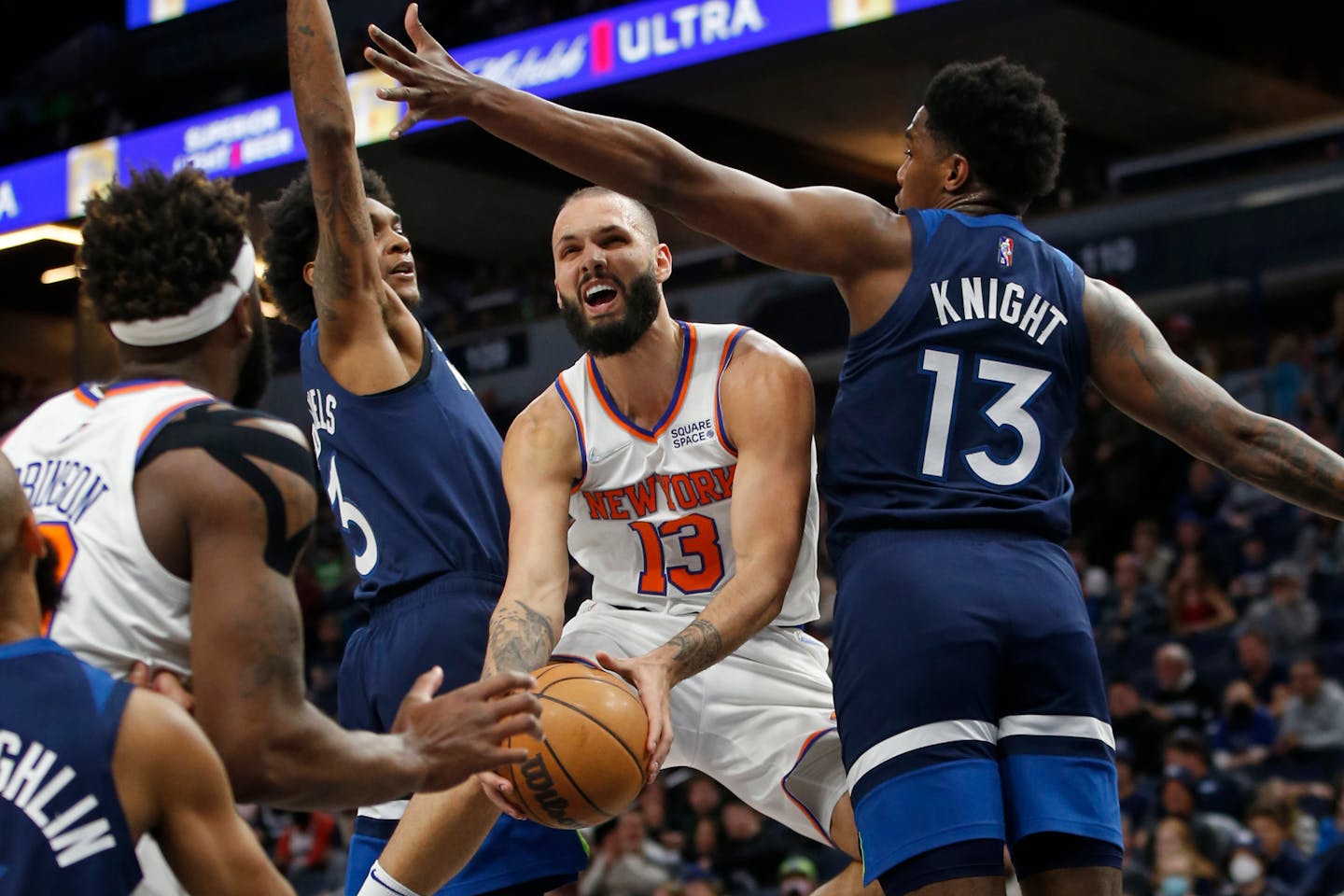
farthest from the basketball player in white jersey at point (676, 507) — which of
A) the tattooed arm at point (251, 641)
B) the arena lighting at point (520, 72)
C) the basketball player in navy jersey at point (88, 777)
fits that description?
the arena lighting at point (520, 72)

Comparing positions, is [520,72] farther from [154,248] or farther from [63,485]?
[63,485]

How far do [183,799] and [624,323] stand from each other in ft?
7.28

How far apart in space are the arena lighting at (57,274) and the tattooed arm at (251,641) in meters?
18.0

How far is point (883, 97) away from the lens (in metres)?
15.6

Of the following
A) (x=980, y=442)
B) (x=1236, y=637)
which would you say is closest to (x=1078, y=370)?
(x=980, y=442)

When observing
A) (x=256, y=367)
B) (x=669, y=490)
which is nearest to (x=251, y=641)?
(x=256, y=367)

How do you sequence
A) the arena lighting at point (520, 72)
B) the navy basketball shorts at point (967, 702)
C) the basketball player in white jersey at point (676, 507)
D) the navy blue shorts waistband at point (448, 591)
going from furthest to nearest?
the arena lighting at point (520, 72) → the navy blue shorts waistband at point (448, 591) → the basketball player in white jersey at point (676, 507) → the navy basketball shorts at point (967, 702)

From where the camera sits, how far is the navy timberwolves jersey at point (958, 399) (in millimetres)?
3467

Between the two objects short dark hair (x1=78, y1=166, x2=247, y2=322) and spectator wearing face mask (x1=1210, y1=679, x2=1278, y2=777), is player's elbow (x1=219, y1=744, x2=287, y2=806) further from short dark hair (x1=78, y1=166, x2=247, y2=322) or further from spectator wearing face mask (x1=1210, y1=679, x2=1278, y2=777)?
spectator wearing face mask (x1=1210, y1=679, x2=1278, y2=777)

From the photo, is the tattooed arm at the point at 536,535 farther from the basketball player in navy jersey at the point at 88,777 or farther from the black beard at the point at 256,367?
the basketball player in navy jersey at the point at 88,777

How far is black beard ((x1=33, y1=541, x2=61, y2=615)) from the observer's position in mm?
2574

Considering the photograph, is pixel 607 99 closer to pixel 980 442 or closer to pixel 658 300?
pixel 658 300

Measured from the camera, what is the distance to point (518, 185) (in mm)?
18203

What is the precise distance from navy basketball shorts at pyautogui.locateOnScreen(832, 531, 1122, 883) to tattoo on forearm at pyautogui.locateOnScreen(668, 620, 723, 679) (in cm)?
41
